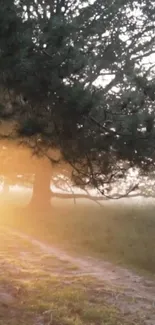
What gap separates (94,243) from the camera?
1497 cm

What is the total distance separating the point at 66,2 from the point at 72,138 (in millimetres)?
3552

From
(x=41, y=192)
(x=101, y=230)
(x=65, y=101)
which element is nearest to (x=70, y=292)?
(x=65, y=101)

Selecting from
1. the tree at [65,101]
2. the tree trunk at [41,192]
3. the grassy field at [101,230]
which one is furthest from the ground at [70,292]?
the tree trunk at [41,192]

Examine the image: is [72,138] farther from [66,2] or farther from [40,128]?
[66,2]

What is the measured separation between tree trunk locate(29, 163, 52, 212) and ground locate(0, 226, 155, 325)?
9.29 m

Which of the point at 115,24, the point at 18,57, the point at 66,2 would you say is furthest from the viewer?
the point at 115,24

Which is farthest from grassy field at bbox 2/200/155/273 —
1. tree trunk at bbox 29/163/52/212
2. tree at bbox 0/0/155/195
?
tree at bbox 0/0/155/195

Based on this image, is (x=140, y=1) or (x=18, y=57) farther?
(x=140, y=1)

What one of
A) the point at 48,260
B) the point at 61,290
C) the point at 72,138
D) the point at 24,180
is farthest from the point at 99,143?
the point at 24,180

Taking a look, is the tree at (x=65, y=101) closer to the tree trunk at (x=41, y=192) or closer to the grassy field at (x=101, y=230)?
the grassy field at (x=101, y=230)

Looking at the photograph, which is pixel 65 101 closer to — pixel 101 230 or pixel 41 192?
pixel 101 230

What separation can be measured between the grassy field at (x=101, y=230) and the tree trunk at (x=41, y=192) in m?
0.54

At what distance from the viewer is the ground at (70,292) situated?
23.7 ft

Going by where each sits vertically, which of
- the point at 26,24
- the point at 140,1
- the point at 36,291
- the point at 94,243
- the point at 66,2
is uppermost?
the point at 140,1
